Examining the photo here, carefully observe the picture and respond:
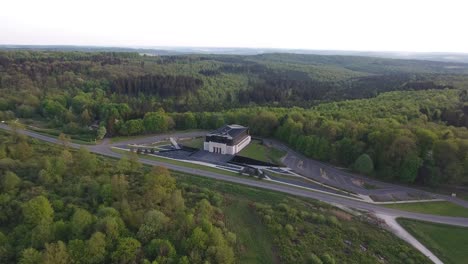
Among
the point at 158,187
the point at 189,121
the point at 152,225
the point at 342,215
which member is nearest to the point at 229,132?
the point at 189,121

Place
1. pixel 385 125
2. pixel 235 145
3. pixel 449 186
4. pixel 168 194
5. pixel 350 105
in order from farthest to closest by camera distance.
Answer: pixel 350 105, pixel 235 145, pixel 385 125, pixel 449 186, pixel 168 194

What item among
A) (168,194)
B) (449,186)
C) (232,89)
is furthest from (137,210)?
(232,89)

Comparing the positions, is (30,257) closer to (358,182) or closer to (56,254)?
(56,254)

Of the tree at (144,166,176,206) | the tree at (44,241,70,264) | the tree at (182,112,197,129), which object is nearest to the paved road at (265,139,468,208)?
the tree at (144,166,176,206)

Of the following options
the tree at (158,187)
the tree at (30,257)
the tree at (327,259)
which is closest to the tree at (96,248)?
the tree at (30,257)

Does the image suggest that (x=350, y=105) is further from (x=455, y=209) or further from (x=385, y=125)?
(x=455, y=209)

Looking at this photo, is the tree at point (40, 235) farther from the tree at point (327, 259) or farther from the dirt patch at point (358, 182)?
the dirt patch at point (358, 182)

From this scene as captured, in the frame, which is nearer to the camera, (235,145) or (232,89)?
(235,145)
